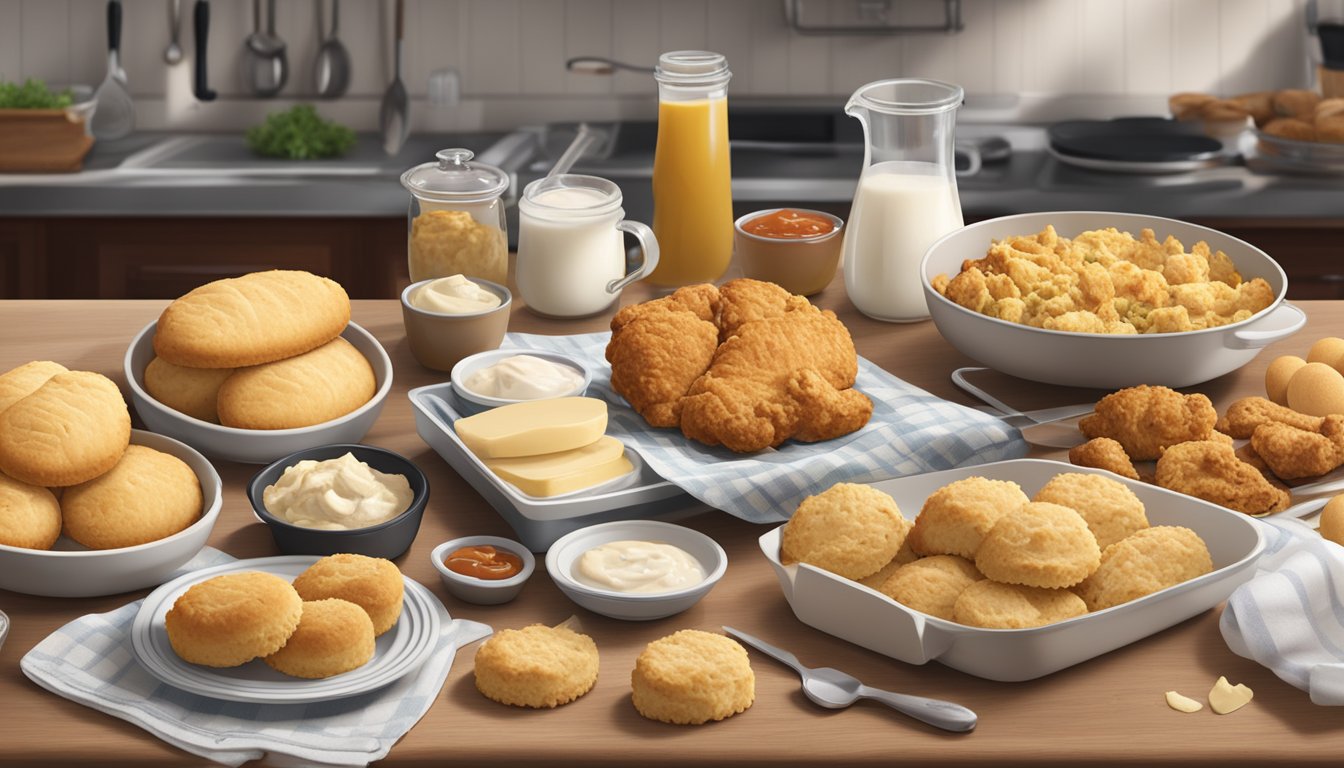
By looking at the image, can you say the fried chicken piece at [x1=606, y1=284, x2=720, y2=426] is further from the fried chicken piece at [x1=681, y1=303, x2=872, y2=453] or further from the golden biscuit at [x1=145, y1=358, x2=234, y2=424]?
the golden biscuit at [x1=145, y1=358, x2=234, y2=424]

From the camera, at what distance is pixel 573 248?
1.96 meters

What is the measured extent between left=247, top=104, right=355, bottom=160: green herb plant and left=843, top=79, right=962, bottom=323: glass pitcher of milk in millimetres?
2020

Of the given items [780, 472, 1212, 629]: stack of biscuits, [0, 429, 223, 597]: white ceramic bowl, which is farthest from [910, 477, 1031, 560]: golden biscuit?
[0, 429, 223, 597]: white ceramic bowl

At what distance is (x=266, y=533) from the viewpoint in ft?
4.66

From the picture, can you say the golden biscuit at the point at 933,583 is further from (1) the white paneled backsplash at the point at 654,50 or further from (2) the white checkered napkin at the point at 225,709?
(1) the white paneled backsplash at the point at 654,50

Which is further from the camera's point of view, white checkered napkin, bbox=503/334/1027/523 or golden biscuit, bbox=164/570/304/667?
white checkered napkin, bbox=503/334/1027/523

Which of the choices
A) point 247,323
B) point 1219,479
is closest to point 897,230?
point 1219,479

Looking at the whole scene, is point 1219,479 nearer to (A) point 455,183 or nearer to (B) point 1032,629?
(B) point 1032,629

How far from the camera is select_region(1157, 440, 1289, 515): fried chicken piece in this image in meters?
1.41

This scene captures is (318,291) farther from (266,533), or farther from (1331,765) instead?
(1331,765)

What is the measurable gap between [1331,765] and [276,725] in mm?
804

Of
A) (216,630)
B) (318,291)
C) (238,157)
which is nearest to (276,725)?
(216,630)

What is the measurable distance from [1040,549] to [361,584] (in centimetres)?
56

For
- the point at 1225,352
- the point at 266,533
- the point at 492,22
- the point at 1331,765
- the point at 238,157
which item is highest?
the point at 492,22
